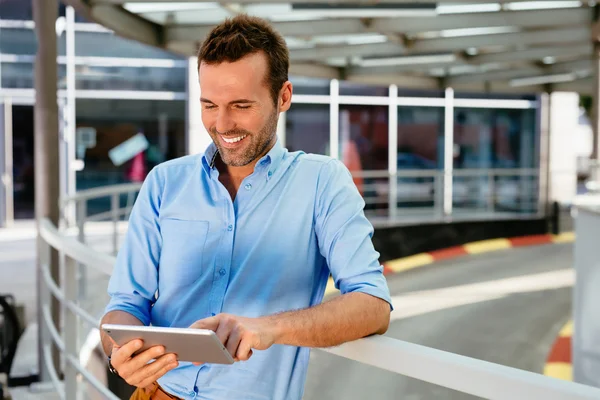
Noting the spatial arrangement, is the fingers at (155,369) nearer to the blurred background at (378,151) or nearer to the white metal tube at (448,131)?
the blurred background at (378,151)

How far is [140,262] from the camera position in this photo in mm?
1607

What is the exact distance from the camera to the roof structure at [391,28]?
6.00 metres

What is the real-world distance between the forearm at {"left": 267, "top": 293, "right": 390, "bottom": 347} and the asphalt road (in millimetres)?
3698

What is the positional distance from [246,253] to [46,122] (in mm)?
3175

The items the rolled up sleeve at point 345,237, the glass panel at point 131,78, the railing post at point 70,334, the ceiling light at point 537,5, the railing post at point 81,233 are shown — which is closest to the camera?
the rolled up sleeve at point 345,237

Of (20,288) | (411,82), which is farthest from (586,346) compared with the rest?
(411,82)

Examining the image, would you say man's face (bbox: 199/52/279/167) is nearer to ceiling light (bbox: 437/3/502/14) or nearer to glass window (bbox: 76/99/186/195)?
ceiling light (bbox: 437/3/502/14)

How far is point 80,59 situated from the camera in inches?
479

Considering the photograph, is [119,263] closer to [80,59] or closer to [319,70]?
[319,70]

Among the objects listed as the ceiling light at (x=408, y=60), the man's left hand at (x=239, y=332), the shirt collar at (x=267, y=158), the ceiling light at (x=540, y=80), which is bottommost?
the man's left hand at (x=239, y=332)

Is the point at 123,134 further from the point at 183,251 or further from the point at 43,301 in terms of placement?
the point at 183,251

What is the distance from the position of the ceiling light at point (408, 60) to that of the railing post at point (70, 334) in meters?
7.28

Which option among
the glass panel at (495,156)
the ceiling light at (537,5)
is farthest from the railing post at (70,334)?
the glass panel at (495,156)

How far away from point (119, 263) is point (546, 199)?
12.6 meters
